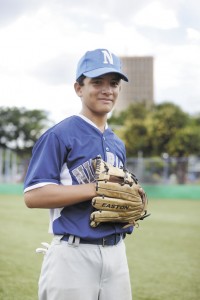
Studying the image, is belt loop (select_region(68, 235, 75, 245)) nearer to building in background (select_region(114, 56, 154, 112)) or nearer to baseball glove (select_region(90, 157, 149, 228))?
baseball glove (select_region(90, 157, 149, 228))

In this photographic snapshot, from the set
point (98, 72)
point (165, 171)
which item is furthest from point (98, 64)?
point (165, 171)

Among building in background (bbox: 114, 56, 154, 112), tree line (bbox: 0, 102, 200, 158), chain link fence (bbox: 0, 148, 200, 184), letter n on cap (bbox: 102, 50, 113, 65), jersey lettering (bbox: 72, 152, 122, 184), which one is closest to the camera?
jersey lettering (bbox: 72, 152, 122, 184)

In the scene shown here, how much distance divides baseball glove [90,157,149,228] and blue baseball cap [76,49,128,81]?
454 mm

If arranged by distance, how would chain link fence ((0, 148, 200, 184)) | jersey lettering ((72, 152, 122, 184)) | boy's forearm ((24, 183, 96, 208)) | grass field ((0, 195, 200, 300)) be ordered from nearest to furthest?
boy's forearm ((24, 183, 96, 208))
jersey lettering ((72, 152, 122, 184))
grass field ((0, 195, 200, 300))
chain link fence ((0, 148, 200, 184))

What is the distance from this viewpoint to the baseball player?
86.8 inches

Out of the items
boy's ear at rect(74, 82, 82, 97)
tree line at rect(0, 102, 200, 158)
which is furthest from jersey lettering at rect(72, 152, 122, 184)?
tree line at rect(0, 102, 200, 158)

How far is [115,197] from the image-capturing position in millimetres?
2355

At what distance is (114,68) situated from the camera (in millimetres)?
2424

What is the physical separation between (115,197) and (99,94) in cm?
54

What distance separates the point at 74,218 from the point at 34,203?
0.21m

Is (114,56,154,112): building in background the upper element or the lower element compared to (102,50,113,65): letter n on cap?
upper

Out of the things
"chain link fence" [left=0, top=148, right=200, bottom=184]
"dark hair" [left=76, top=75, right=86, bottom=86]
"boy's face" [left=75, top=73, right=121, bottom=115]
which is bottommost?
"chain link fence" [left=0, top=148, right=200, bottom=184]

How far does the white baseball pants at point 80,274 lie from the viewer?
2201mm

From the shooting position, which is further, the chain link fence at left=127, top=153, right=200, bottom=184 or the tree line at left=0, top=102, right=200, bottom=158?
the tree line at left=0, top=102, right=200, bottom=158
